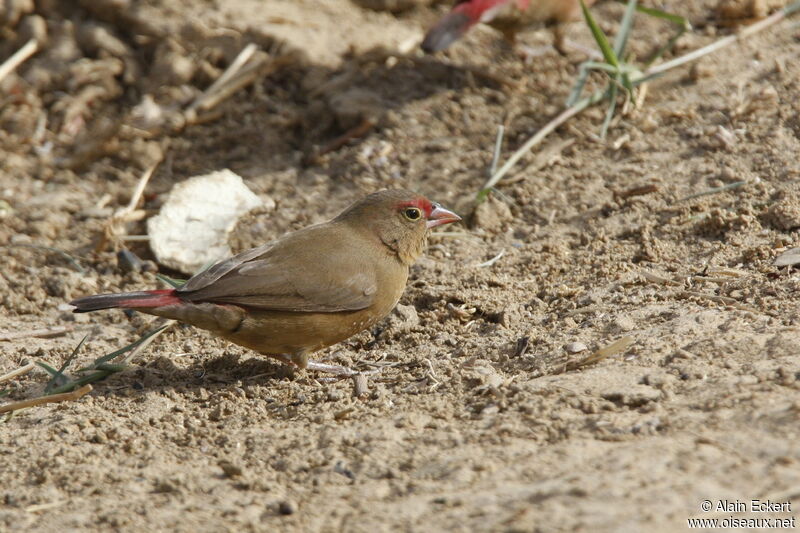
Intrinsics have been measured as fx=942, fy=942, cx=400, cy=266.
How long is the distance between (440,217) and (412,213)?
A: 0.60 ft

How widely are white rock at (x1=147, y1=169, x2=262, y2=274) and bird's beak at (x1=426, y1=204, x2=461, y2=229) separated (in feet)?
4.32

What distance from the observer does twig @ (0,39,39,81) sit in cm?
697

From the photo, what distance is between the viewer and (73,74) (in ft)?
23.0

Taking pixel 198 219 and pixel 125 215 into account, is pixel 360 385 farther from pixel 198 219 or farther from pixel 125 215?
pixel 125 215

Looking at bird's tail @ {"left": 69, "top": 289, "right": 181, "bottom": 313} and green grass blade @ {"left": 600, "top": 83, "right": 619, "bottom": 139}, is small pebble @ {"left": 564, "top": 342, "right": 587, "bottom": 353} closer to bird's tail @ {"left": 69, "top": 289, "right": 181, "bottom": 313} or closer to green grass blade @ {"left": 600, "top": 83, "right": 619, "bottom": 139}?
bird's tail @ {"left": 69, "top": 289, "right": 181, "bottom": 313}

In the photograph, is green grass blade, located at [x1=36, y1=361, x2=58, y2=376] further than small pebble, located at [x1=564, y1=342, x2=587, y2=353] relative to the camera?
Yes

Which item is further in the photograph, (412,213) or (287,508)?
(412,213)

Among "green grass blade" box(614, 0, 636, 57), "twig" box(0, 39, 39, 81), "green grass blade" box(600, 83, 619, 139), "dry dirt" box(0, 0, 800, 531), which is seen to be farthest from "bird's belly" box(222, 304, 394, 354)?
"twig" box(0, 39, 39, 81)

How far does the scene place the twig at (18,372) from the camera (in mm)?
4431

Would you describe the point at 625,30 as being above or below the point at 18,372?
above

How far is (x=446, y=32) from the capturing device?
20.2ft

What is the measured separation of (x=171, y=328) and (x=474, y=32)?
3492 mm

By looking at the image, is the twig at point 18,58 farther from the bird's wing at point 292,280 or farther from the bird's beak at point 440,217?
the bird's beak at point 440,217

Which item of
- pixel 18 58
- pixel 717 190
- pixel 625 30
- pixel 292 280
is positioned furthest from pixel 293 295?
pixel 18 58
